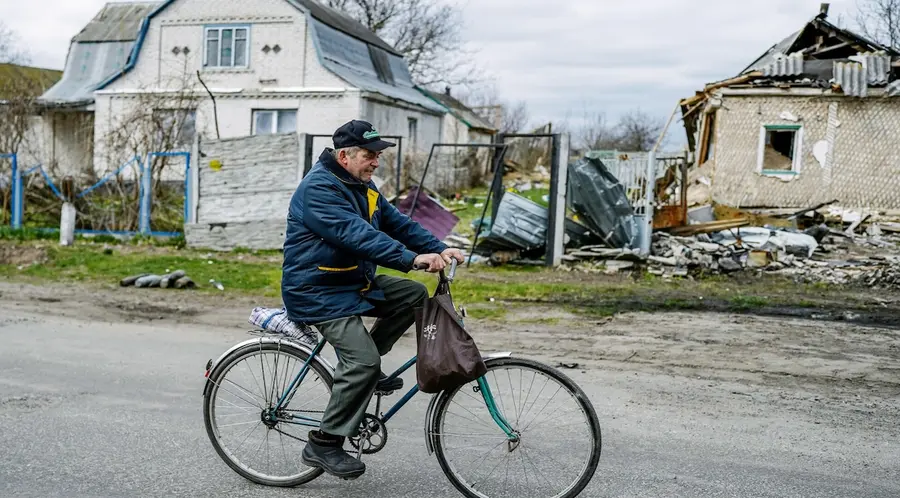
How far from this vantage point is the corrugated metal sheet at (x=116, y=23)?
31781 mm

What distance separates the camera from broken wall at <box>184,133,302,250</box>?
14.9 meters

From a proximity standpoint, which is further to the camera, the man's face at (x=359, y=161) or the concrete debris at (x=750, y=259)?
the concrete debris at (x=750, y=259)

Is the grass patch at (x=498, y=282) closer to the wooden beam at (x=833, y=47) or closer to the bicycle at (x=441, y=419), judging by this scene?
the bicycle at (x=441, y=419)

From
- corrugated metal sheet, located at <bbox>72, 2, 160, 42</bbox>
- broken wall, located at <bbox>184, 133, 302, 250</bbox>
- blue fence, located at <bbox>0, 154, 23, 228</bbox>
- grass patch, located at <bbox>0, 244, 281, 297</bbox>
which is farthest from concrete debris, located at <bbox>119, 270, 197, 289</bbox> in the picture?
corrugated metal sheet, located at <bbox>72, 2, 160, 42</bbox>

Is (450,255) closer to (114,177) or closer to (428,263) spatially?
(428,263)

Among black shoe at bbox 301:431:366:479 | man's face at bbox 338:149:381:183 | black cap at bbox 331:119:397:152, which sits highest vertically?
black cap at bbox 331:119:397:152

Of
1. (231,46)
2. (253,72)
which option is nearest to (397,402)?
(253,72)

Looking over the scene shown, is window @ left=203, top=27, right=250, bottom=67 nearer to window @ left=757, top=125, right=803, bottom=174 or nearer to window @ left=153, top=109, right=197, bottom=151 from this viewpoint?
window @ left=153, top=109, right=197, bottom=151

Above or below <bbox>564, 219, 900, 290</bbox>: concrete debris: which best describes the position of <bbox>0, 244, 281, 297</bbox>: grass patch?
below

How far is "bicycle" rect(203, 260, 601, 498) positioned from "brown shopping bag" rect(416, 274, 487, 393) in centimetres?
12

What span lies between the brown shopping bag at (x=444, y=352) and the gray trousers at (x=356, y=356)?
190 millimetres

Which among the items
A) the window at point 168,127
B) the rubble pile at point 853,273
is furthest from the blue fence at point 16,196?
the rubble pile at point 853,273

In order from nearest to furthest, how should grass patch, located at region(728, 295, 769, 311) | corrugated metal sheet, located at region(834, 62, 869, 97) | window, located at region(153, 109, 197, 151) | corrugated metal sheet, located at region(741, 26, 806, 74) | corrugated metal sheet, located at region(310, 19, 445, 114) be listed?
1. grass patch, located at region(728, 295, 769, 311)
2. window, located at region(153, 109, 197, 151)
3. corrugated metal sheet, located at region(834, 62, 869, 97)
4. corrugated metal sheet, located at region(741, 26, 806, 74)
5. corrugated metal sheet, located at region(310, 19, 445, 114)

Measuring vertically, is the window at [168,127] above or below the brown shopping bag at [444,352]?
above
